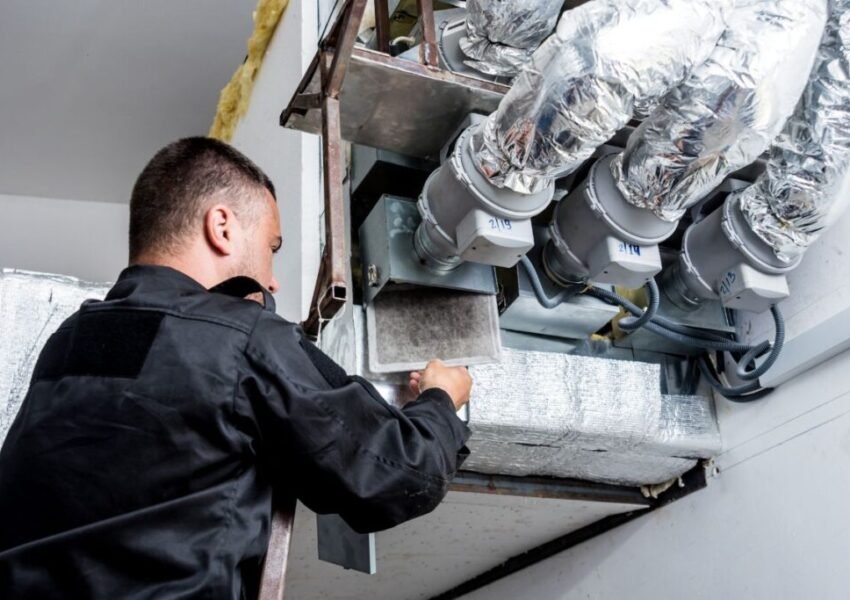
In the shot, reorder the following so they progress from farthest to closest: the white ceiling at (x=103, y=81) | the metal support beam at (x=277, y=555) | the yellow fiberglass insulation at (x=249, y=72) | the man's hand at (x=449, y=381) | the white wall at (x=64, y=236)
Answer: the white wall at (x=64, y=236), the white ceiling at (x=103, y=81), the yellow fiberglass insulation at (x=249, y=72), the man's hand at (x=449, y=381), the metal support beam at (x=277, y=555)

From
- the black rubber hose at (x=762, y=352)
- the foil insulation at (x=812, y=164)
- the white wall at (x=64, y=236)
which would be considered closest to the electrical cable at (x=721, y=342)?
the black rubber hose at (x=762, y=352)

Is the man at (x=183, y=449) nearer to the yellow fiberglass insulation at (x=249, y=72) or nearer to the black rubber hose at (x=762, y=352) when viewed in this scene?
the black rubber hose at (x=762, y=352)

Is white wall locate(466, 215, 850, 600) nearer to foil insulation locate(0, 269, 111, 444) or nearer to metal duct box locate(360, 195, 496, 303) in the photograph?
metal duct box locate(360, 195, 496, 303)

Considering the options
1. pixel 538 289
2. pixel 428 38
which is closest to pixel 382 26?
pixel 428 38

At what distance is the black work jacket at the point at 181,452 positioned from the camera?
772mm

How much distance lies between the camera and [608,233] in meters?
1.27

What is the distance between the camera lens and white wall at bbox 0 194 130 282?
2965 mm

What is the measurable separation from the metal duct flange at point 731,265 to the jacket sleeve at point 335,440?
0.64 metres

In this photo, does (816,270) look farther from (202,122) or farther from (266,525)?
(202,122)

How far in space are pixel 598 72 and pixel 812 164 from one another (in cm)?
38

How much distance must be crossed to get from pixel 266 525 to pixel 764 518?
0.87 m

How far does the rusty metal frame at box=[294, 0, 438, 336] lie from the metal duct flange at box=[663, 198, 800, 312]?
50 cm

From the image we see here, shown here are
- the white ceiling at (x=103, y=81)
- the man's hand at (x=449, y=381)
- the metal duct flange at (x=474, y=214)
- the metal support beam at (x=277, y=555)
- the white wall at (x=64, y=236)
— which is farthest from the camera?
the white wall at (x=64, y=236)

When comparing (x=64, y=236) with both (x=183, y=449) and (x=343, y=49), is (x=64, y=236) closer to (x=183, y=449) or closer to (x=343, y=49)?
(x=343, y=49)
